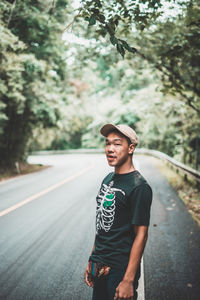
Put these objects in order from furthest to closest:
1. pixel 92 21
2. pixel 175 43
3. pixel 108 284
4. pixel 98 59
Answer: pixel 98 59, pixel 175 43, pixel 92 21, pixel 108 284

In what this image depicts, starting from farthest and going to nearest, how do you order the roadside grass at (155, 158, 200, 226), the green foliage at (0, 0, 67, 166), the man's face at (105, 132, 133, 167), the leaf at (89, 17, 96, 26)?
the green foliage at (0, 0, 67, 166)
the roadside grass at (155, 158, 200, 226)
the leaf at (89, 17, 96, 26)
the man's face at (105, 132, 133, 167)

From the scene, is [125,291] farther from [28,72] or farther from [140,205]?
[28,72]

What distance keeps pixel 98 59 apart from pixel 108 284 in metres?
10.4

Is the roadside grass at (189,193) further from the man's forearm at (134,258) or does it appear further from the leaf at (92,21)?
the leaf at (92,21)

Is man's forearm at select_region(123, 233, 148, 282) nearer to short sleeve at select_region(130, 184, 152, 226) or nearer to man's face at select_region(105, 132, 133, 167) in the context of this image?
short sleeve at select_region(130, 184, 152, 226)

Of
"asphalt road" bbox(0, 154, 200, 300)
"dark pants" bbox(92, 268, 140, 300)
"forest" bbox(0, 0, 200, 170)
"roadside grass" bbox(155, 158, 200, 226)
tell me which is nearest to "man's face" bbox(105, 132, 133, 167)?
"dark pants" bbox(92, 268, 140, 300)

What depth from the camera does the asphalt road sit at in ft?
10.4

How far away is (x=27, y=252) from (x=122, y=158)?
3.16 metres

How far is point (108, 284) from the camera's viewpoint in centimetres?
193

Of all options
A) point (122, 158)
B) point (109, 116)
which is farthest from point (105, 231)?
point (109, 116)

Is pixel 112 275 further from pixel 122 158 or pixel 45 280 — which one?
pixel 45 280

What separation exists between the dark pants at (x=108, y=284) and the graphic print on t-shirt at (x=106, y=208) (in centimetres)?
35

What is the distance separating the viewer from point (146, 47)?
8516 mm

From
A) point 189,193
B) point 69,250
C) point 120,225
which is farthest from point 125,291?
point 189,193
